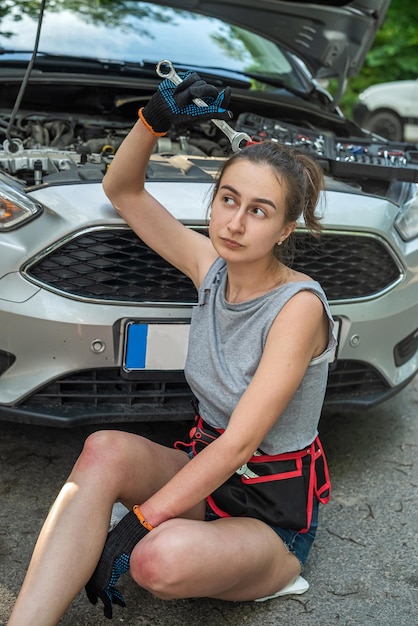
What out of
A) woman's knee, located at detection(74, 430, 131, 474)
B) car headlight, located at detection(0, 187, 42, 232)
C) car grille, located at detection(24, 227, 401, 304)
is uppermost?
car headlight, located at detection(0, 187, 42, 232)

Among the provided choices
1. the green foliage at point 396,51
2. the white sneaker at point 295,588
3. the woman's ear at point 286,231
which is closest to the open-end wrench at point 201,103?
the woman's ear at point 286,231

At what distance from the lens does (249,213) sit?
1.95 metres

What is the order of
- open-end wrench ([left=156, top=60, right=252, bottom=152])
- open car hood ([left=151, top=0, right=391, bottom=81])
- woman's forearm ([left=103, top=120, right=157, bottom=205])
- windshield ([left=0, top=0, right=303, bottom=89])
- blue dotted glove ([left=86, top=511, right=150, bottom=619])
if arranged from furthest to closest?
open car hood ([left=151, top=0, right=391, bottom=81])
windshield ([left=0, top=0, right=303, bottom=89])
woman's forearm ([left=103, top=120, right=157, bottom=205])
open-end wrench ([left=156, top=60, right=252, bottom=152])
blue dotted glove ([left=86, top=511, right=150, bottom=619])

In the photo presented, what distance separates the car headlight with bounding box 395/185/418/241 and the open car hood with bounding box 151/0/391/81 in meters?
1.40

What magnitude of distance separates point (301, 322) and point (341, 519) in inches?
38.2

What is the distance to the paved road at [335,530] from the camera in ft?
6.83

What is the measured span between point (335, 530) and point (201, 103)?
141cm

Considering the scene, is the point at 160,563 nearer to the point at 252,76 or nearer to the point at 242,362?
the point at 242,362

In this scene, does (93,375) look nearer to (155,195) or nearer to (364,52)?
(155,195)

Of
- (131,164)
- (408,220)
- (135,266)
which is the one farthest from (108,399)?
(408,220)

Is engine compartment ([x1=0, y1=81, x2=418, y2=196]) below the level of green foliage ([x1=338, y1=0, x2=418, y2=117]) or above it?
above

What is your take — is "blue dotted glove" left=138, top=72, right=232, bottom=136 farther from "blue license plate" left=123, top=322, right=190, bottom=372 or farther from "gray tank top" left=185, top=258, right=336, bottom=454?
"blue license plate" left=123, top=322, right=190, bottom=372

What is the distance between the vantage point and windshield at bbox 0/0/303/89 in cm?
365

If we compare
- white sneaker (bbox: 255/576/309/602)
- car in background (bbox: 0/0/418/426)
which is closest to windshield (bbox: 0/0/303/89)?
car in background (bbox: 0/0/418/426)
